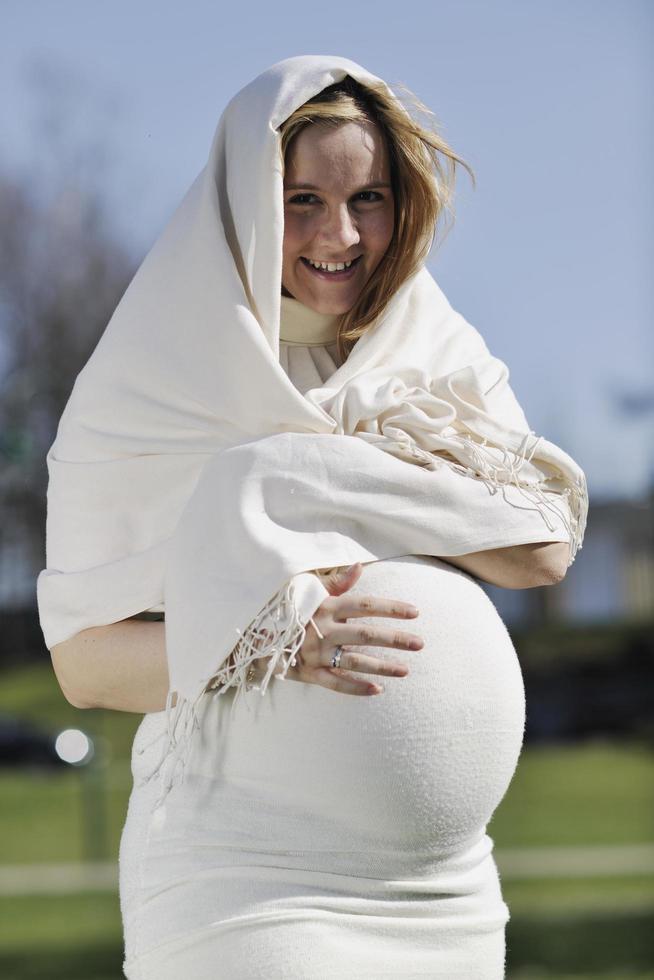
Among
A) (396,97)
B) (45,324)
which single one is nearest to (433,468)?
(396,97)

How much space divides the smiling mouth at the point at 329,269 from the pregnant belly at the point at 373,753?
1.33 feet

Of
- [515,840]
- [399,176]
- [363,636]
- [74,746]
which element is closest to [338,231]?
[399,176]

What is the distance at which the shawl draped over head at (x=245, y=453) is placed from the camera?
165 centimetres

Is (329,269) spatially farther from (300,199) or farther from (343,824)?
(343,824)

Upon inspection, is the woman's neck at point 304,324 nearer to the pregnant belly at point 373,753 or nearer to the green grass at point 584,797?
the pregnant belly at point 373,753

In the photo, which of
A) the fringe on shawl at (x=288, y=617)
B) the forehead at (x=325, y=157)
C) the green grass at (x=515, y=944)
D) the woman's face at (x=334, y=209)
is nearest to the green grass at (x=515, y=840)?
the green grass at (x=515, y=944)

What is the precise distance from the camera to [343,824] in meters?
1.61

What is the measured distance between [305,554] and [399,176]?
1.86 feet

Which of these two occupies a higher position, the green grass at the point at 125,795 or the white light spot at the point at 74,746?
the white light spot at the point at 74,746

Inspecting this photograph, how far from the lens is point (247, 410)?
1763mm

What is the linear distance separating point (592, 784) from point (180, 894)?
447 inches

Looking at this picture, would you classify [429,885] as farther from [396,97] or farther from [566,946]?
[566,946]

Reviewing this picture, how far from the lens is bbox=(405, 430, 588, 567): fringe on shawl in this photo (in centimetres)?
175

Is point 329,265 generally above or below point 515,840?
above
